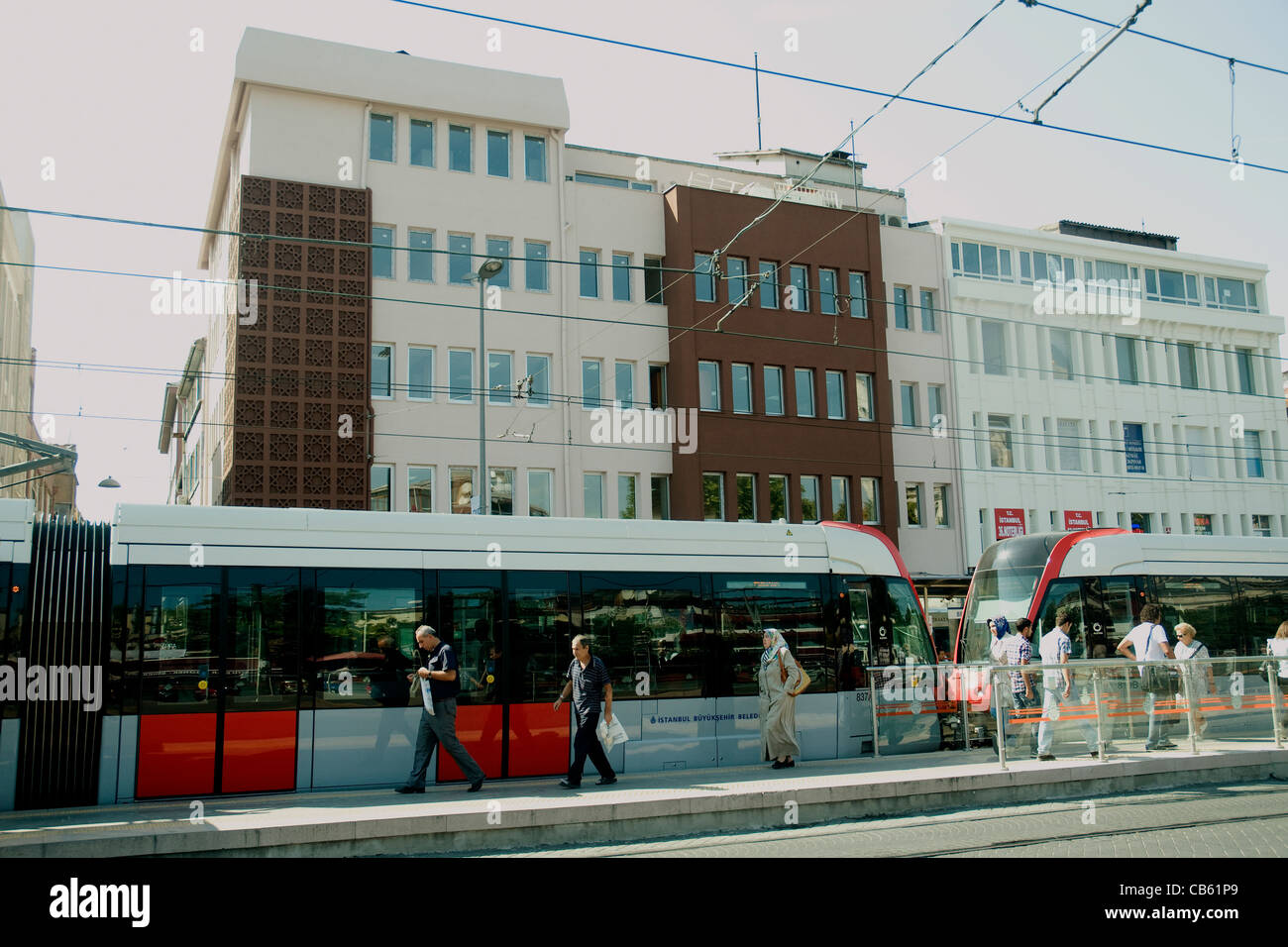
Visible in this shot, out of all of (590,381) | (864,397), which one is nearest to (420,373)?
(590,381)

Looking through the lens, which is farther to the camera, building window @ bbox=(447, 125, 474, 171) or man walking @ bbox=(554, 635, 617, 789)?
building window @ bbox=(447, 125, 474, 171)

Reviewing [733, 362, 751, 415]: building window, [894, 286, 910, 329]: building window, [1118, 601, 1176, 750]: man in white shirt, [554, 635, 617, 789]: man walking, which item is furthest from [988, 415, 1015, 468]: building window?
[554, 635, 617, 789]: man walking

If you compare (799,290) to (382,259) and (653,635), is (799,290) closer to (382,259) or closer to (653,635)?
(382,259)

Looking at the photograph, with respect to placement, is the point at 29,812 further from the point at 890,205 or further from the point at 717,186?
the point at 890,205

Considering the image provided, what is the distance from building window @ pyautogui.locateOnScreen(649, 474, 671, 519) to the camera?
3488 cm

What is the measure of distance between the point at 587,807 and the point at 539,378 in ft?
77.7

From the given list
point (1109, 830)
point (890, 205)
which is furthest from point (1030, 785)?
point (890, 205)

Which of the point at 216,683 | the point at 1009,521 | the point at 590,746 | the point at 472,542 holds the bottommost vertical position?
the point at 590,746

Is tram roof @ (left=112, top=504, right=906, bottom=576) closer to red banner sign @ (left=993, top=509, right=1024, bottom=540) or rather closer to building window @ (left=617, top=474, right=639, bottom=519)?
building window @ (left=617, top=474, right=639, bottom=519)

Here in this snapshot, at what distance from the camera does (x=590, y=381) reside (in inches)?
1356

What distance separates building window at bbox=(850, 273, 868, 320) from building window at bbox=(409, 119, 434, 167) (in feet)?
46.2

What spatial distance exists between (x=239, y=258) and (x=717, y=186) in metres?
16.9

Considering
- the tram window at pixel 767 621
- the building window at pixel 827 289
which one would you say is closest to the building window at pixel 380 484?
the building window at pixel 827 289

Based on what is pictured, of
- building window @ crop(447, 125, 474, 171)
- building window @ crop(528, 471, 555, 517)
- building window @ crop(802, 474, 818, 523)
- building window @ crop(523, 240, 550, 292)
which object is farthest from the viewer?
building window @ crop(802, 474, 818, 523)
